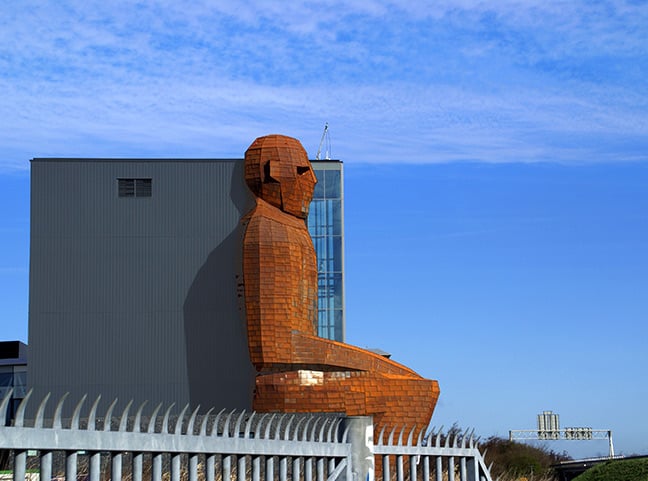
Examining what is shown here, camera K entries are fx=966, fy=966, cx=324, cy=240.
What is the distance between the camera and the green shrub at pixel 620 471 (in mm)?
17578

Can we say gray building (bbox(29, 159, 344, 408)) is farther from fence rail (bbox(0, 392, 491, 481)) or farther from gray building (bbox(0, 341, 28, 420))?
fence rail (bbox(0, 392, 491, 481))

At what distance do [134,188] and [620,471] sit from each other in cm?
1436

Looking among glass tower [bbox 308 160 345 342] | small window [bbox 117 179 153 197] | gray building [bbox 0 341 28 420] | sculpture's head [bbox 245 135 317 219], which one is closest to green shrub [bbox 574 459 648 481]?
sculpture's head [bbox 245 135 317 219]

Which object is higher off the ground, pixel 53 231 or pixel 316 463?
pixel 53 231

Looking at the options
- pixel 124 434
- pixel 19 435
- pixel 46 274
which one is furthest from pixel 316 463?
pixel 46 274

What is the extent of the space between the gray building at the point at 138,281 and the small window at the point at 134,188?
0.10ft

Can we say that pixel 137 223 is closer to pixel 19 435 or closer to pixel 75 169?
pixel 75 169

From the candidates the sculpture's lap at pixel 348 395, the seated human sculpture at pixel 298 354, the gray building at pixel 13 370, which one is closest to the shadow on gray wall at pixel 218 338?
the seated human sculpture at pixel 298 354

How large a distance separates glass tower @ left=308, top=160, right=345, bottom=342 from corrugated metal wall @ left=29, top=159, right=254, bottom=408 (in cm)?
624

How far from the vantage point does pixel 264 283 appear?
846 inches

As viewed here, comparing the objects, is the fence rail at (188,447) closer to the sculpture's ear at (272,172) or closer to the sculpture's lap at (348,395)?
the sculpture's lap at (348,395)

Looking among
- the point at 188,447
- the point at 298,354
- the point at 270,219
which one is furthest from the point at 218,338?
the point at 188,447

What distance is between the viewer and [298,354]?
70.2 feet

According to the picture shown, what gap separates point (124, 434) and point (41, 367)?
21136 mm
